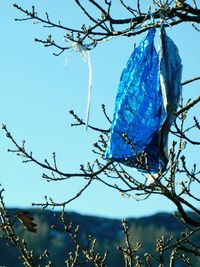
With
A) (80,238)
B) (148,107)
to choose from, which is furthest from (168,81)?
(80,238)

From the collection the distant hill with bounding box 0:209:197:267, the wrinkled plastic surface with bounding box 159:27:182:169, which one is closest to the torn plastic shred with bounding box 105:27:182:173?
the wrinkled plastic surface with bounding box 159:27:182:169

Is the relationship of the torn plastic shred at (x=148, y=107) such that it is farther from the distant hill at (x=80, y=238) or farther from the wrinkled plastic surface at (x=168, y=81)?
the distant hill at (x=80, y=238)

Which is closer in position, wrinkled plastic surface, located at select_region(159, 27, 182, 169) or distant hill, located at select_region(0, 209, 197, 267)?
wrinkled plastic surface, located at select_region(159, 27, 182, 169)

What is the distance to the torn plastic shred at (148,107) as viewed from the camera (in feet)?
15.0

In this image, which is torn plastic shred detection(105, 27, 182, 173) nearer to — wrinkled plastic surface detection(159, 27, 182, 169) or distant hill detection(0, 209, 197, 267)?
wrinkled plastic surface detection(159, 27, 182, 169)

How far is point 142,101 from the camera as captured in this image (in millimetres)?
4641

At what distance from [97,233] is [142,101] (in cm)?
5787

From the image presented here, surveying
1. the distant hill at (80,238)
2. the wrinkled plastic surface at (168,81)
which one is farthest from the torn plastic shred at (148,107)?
the distant hill at (80,238)

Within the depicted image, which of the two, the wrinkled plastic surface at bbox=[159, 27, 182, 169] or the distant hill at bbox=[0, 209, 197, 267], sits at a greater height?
the distant hill at bbox=[0, 209, 197, 267]

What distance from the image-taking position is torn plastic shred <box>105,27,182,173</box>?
458 centimetres

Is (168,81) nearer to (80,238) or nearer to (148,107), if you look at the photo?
(148,107)

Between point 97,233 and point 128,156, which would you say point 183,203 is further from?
point 97,233

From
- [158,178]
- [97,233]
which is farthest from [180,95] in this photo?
[97,233]

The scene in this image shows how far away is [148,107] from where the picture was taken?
15.2ft
